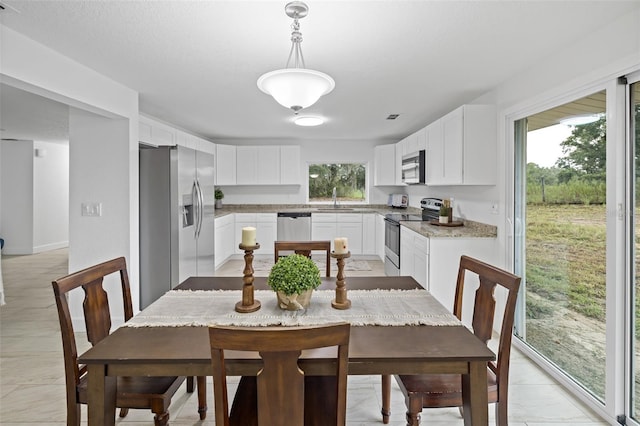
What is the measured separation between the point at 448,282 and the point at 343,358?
2.73 m

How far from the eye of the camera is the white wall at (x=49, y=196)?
7.50 metres

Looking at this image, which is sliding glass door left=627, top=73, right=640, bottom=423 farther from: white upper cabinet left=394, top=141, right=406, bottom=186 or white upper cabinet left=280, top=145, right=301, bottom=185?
white upper cabinet left=280, top=145, right=301, bottom=185

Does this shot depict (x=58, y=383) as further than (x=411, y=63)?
No

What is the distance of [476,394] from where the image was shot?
4.33 ft

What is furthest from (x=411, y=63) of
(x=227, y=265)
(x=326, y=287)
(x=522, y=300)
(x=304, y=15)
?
(x=227, y=265)

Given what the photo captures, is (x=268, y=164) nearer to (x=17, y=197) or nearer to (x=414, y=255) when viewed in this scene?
(x=414, y=255)

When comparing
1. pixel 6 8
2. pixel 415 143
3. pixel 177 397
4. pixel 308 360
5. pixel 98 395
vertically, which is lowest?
pixel 177 397

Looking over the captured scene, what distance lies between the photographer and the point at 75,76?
2.80m

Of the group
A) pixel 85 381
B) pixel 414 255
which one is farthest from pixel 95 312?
pixel 414 255

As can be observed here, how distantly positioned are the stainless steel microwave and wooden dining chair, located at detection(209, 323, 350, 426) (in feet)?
13.2

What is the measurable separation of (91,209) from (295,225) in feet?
11.5

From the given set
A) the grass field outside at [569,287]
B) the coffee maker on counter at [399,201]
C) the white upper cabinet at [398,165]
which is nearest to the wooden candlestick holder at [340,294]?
the grass field outside at [569,287]

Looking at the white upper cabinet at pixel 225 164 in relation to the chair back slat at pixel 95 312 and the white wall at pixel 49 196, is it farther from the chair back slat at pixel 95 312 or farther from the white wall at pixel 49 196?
the chair back slat at pixel 95 312

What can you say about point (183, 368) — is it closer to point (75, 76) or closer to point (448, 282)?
point (75, 76)
